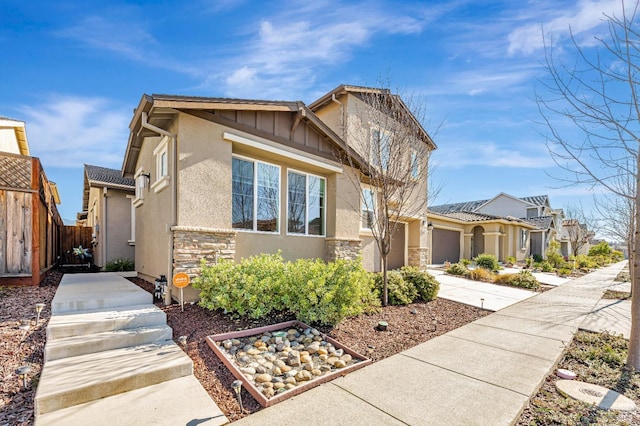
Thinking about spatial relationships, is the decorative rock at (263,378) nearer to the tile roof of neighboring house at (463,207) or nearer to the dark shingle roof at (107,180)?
the dark shingle roof at (107,180)

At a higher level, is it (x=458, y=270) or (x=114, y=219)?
(x=114, y=219)

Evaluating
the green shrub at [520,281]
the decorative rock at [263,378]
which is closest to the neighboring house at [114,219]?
the decorative rock at [263,378]

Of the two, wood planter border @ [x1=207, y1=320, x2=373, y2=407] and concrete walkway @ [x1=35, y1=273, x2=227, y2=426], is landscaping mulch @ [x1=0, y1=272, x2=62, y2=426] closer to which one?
concrete walkway @ [x1=35, y1=273, x2=227, y2=426]

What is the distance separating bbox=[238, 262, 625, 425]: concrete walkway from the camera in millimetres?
3254

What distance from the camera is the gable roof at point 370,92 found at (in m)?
8.65

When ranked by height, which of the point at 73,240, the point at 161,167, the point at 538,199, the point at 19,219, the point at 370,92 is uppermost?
the point at 370,92

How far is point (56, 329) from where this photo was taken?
4.40 meters

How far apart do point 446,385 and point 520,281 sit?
10562 mm

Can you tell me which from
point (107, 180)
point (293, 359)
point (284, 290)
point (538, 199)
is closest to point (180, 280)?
point (284, 290)

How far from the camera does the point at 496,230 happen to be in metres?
23.7

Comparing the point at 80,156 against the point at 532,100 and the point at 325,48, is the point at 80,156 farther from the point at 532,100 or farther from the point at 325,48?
the point at 532,100

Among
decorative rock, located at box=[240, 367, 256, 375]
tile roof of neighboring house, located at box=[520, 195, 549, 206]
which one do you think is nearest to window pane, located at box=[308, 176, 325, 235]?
decorative rock, located at box=[240, 367, 256, 375]

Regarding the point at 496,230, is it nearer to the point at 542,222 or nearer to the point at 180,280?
the point at 542,222

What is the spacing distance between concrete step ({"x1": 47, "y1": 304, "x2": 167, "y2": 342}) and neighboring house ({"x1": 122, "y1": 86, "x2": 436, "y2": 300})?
1.27 metres
